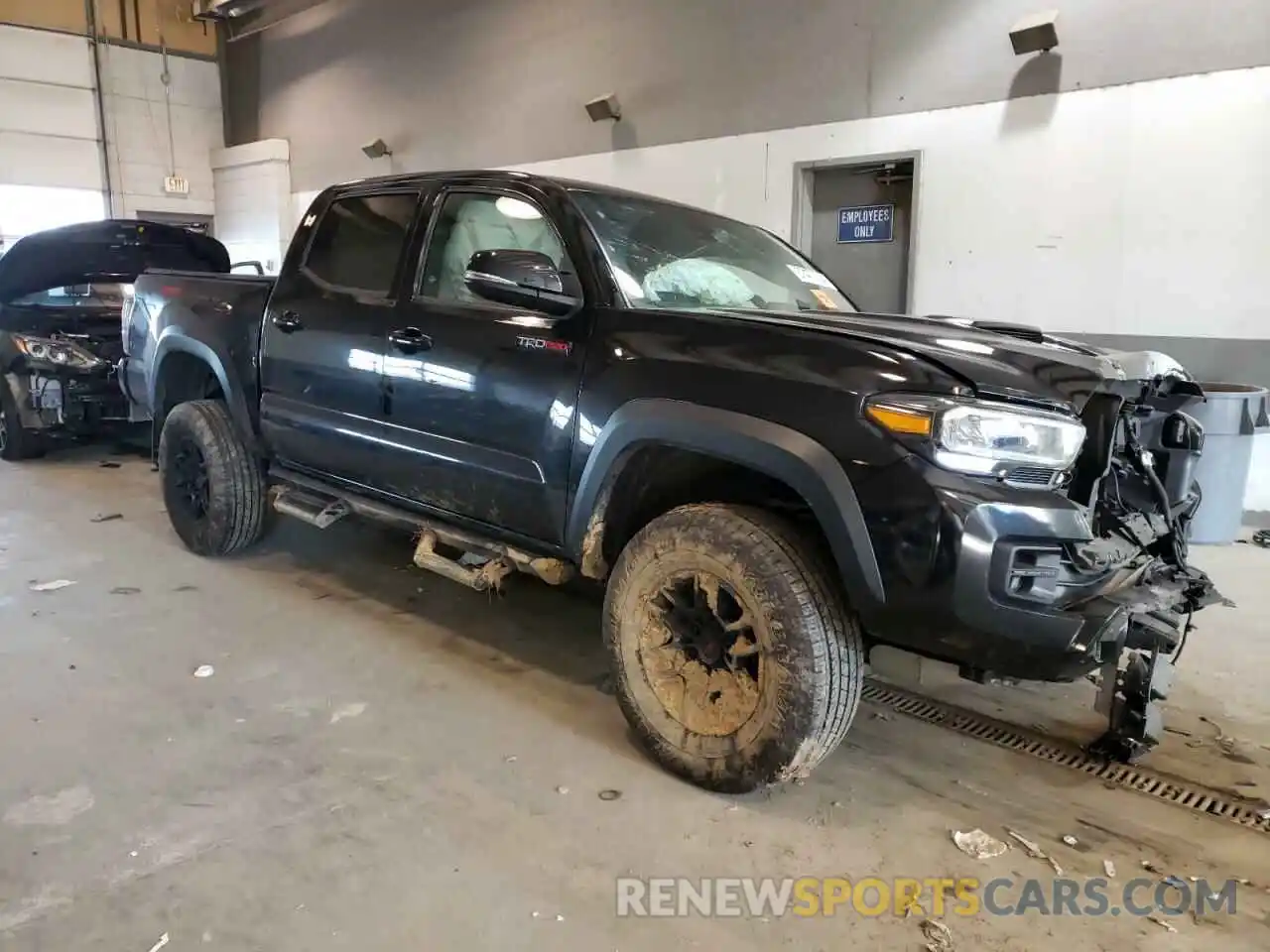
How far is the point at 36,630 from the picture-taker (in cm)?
368

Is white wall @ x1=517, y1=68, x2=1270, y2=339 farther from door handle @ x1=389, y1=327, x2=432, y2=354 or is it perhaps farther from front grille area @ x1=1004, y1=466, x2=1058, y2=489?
door handle @ x1=389, y1=327, x2=432, y2=354

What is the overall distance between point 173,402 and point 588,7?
18.8ft

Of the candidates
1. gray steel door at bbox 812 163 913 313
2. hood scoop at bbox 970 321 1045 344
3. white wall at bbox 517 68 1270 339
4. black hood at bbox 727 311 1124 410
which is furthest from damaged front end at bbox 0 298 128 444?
hood scoop at bbox 970 321 1045 344

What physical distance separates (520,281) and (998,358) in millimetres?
1366

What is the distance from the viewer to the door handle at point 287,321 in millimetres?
3789

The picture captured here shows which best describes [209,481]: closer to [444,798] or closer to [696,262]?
→ [444,798]

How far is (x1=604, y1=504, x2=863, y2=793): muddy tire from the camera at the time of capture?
2.36 meters

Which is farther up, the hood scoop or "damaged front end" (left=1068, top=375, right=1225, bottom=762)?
the hood scoop

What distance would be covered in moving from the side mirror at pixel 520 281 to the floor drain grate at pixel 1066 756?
5.86 ft

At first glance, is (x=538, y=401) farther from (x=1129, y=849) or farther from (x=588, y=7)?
(x=588, y=7)

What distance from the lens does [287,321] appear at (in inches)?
151

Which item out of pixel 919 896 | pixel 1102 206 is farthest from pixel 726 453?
pixel 1102 206

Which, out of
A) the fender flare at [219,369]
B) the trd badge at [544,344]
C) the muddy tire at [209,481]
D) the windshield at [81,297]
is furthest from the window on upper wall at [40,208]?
the trd badge at [544,344]

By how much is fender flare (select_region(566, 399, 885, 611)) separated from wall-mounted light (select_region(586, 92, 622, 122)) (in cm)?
644
